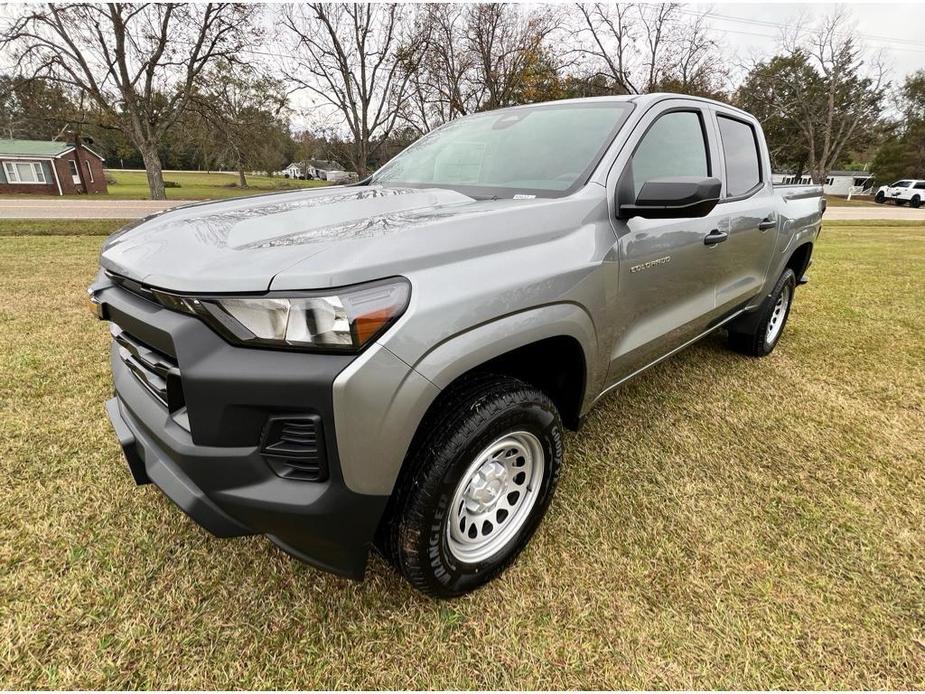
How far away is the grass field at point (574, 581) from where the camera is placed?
162 centimetres

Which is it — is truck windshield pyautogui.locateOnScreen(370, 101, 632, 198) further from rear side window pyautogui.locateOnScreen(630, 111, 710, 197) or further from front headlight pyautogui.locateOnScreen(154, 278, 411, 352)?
front headlight pyautogui.locateOnScreen(154, 278, 411, 352)

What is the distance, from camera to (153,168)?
20.5 m

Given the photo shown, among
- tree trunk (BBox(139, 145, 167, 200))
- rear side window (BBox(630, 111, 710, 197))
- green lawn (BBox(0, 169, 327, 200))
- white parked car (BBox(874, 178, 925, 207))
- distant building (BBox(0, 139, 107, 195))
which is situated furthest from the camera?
distant building (BBox(0, 139, 107, 195))

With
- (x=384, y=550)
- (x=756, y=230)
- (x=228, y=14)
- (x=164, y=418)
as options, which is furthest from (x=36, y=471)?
(x=228, y=14)

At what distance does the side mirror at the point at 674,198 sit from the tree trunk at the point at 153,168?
906 inches

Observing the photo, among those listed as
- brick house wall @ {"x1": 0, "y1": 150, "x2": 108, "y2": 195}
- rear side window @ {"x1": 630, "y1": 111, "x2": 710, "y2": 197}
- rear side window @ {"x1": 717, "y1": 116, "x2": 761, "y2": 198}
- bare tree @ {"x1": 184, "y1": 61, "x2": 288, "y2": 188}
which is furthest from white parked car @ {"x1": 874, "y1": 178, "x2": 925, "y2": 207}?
brick house wall @ {"x1": 0, "y1": 150, "x2": 108, "y2": 195}

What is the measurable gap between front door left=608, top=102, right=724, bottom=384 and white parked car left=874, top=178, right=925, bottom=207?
42796 millimetres

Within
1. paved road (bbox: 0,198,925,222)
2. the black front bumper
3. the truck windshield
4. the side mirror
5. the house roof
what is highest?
the house roof

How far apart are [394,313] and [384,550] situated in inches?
33.5

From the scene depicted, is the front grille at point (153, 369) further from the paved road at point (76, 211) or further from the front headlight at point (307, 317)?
the paved road at point (76, 211)

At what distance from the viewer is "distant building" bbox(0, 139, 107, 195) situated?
116ft

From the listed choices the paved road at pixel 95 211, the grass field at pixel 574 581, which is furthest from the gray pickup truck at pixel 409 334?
the paved road at pixel 95 211

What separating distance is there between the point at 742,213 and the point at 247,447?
3079 mm

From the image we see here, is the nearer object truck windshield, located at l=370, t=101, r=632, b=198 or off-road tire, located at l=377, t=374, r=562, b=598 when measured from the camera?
off-road tire, located at l=377, t=374, r=562, b=598
